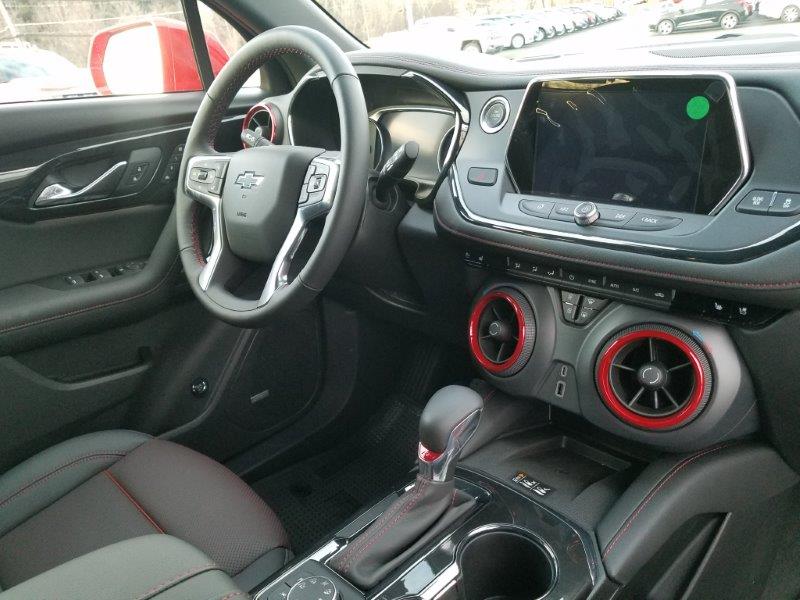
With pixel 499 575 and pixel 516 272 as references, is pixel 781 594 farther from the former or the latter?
pixel 516 272

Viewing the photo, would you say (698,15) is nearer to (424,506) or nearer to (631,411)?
(631,411)

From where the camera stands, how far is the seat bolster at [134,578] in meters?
0.73

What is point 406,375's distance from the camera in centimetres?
203

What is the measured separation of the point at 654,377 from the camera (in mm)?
1101

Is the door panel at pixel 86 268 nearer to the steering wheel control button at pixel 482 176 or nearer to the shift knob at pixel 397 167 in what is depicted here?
the shift knob at pixel 397 167

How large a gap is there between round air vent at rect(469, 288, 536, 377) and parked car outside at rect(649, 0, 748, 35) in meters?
0.64

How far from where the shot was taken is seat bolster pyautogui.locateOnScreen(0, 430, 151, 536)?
118 cm

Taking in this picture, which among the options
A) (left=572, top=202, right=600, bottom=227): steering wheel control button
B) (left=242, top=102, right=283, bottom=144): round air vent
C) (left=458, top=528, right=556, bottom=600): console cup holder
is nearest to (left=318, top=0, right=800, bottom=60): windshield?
(left=242, top=102, right=283, bottom=144): round air vent

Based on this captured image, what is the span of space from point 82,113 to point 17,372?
0.66m

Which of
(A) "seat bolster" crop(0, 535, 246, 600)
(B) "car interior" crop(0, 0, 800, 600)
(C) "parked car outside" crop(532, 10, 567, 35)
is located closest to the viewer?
(A) "seat bolster" crop(0, 535, 246, 600)

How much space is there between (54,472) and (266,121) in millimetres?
993

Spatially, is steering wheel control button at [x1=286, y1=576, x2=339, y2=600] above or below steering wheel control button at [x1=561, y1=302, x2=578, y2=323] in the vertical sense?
below

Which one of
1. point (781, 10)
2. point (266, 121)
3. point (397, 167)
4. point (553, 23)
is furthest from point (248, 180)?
point (781, 10)

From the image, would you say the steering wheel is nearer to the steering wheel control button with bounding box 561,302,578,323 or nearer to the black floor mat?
the steering wheel control button with bounding box 561,302,578,323
